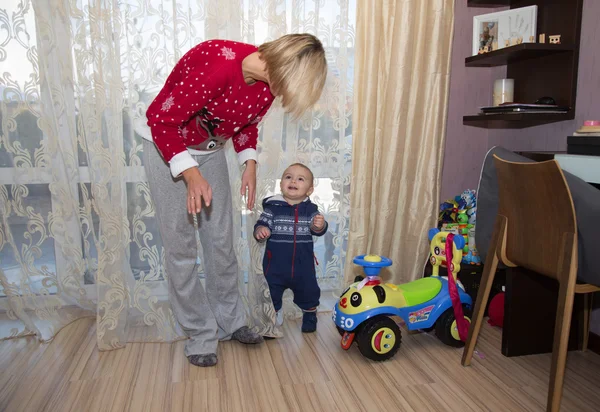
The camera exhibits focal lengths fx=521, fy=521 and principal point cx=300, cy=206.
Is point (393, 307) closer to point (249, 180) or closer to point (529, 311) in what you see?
point (529, 311)

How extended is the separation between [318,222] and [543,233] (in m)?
0.91

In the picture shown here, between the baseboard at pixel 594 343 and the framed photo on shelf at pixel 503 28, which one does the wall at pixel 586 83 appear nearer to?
the framed photo on shelf at pixel 503 28

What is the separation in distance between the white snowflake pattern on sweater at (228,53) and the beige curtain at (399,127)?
2.72 ft

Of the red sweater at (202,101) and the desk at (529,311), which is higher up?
the red sweater at (202,101)

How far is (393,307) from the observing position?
2025mm

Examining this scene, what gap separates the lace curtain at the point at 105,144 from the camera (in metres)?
2.11

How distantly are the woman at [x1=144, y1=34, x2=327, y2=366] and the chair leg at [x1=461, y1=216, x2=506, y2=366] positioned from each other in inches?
31.1

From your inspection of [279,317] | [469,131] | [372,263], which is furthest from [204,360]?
[469,131]

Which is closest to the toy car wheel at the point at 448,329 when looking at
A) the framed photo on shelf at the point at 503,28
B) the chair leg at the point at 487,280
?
the chair leg at the point at 487,280

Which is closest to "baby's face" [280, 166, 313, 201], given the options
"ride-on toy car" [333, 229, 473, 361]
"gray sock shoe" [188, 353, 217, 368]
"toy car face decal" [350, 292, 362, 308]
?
"ride-on toy car" [333, 229, 473, 361]

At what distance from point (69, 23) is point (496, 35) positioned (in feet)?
6.24

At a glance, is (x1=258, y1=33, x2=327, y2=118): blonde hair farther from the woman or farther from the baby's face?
the baby's face

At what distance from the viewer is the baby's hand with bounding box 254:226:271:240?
7.14ft

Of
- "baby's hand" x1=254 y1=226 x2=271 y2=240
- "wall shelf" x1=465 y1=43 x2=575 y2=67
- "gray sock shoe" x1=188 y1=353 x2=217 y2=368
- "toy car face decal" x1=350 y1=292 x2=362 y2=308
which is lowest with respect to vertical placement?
"gray sock shoe" x1=188 y1=353 x2=217 y2=368
